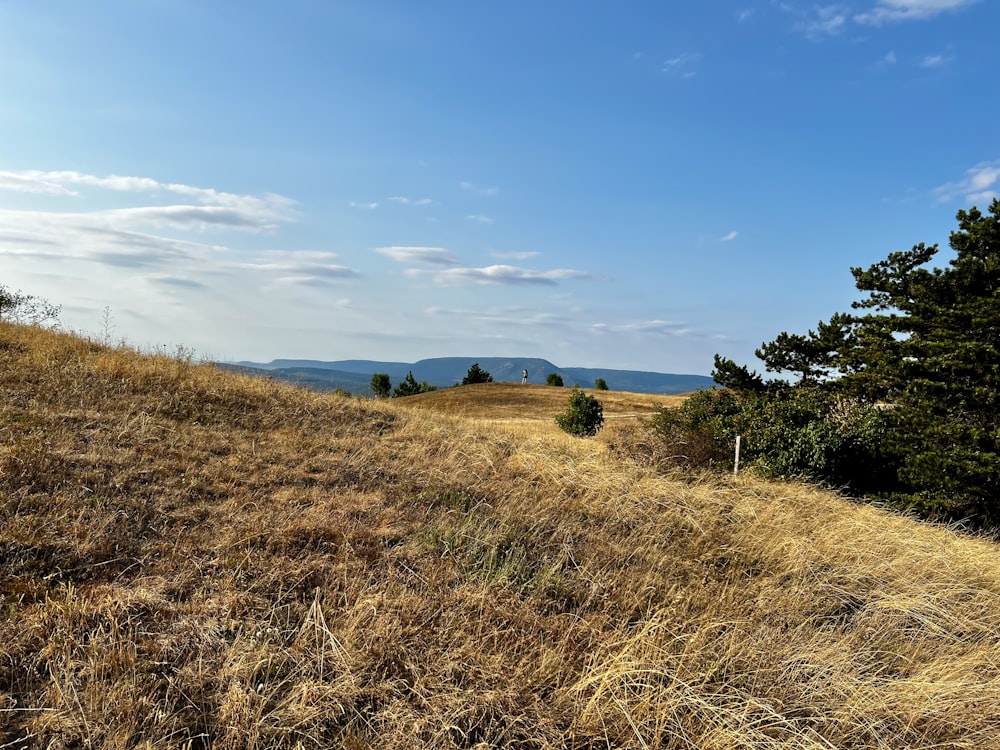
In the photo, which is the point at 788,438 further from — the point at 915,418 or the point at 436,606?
the point at 436,606

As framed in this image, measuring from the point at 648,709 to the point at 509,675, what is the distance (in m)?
0.76

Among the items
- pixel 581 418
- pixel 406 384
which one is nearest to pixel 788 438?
pixel 581 418

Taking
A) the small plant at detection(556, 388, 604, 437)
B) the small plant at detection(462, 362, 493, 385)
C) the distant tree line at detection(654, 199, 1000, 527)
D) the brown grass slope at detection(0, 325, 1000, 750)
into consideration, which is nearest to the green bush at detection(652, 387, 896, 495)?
the distant tree line at detection(654, 199, 1000, 527)

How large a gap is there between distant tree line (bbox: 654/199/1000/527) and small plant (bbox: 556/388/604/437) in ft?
22.6

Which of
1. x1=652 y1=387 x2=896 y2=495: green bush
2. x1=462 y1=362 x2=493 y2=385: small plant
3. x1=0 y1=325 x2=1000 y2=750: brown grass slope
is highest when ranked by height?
x1=462 y1=362 x2=493 y2=385: small plant

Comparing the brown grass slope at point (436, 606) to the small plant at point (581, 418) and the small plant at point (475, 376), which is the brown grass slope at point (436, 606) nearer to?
the small plant at point (581, 418)

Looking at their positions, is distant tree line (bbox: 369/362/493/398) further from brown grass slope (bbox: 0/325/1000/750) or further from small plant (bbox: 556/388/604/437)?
brown grass slope (bbox: 0/325/1000/750)

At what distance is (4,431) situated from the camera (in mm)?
5699

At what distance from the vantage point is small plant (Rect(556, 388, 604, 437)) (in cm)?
2212

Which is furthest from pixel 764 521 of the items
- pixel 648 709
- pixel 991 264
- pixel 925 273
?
pixel 925 273

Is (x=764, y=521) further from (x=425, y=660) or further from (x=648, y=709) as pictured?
(x=425, y=660)

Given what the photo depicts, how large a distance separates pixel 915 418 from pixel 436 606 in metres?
12.6

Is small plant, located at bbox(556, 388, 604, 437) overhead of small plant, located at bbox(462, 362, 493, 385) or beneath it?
beneath

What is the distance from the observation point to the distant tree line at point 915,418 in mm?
11359
